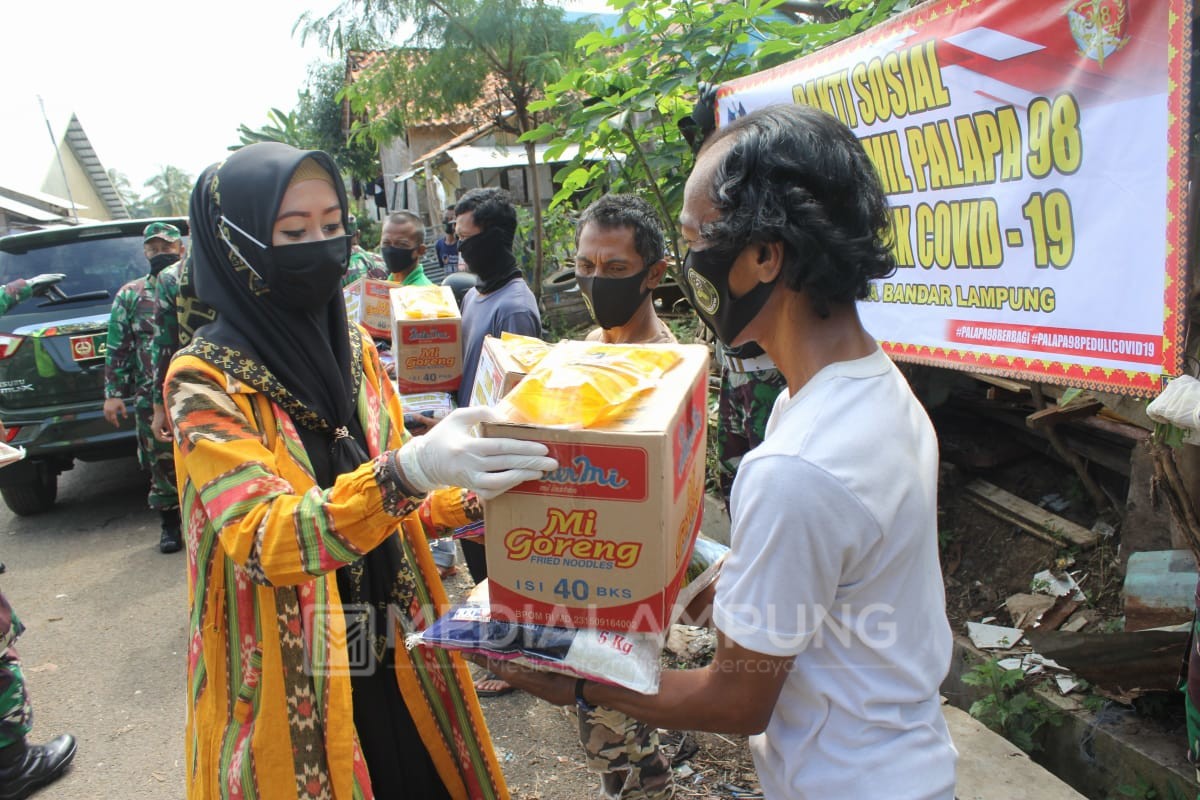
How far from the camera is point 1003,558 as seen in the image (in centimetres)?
369

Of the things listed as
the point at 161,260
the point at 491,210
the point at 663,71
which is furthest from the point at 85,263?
the point at 663,71

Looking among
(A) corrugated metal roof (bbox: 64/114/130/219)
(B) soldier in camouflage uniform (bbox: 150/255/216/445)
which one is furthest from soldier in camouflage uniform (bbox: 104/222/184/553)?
(A) corrugated metal roof (bbox: 64/114/130/219)

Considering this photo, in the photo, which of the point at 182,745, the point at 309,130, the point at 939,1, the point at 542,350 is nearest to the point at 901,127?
the point at 939,1

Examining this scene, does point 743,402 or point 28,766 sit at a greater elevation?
point 743,402

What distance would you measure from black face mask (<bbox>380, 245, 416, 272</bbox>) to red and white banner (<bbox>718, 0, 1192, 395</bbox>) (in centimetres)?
283

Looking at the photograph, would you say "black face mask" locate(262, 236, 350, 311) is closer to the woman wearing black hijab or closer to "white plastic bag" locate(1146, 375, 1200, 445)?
the woman wearing black hijab

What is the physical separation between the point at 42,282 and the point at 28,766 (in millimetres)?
3465

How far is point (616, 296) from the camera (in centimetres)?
273

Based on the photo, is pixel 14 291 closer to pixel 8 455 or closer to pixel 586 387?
pixel 8 455

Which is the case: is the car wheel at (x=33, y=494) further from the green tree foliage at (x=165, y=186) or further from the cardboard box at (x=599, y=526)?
the green tree foliage at (x=165, y=186)

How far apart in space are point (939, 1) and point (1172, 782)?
260cm

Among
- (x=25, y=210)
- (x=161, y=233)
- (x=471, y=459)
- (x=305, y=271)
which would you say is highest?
(x=25, y=210)

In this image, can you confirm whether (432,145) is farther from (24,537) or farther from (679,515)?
(679,515)

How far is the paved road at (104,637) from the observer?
10.5 feet
